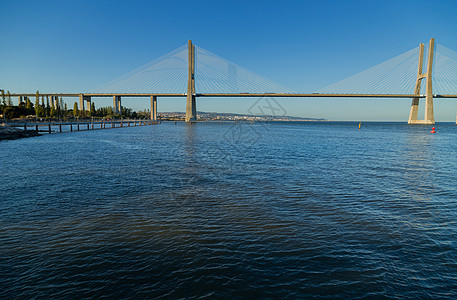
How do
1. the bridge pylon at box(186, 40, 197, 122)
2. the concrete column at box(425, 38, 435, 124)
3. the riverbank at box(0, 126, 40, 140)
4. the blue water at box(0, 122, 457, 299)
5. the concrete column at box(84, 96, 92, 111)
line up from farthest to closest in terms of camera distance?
the concrete column at box(84, 96, 92, 111), the bridge pylon at box(186, 40, 197, 122), the concrete column at box(425, 38, 435, 124), the riverbank at box(0, 126, 40, 140), the blue water at box(0, 122, 457, 299)

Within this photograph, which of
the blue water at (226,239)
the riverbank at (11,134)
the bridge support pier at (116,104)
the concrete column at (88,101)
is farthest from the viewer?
the concrete column at (88,101)

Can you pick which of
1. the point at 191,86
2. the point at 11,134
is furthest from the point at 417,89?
the point at 11,134

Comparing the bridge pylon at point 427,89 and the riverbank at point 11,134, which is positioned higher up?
the bridge pylon at point 427,89

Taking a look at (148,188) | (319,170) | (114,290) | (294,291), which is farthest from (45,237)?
(319,170)

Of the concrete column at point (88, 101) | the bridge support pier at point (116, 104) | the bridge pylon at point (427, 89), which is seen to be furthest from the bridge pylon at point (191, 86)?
the bridge pylon at point (427, 89)

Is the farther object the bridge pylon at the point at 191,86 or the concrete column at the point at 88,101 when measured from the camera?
the concrete column at the point at 88,101

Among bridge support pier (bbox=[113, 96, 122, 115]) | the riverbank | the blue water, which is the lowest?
the blue water

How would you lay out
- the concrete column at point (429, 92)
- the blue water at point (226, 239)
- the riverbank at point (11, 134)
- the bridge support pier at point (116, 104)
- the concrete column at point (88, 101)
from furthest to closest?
the concrete column at point (88, 101) < the bridge support pier at point (116, 104) < the concrete column at point (429, 92) < the riverbank at point (11, 134) < the blue water at point (226, 239)

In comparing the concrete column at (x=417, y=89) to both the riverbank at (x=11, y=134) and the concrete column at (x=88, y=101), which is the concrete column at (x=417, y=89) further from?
the concrete column at (x=88, y=101)

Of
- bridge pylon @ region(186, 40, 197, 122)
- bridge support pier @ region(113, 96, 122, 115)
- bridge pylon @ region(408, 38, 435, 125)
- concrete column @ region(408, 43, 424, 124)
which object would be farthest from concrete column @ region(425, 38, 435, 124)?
bridge support pier @ region(113, 96, 122, 115)

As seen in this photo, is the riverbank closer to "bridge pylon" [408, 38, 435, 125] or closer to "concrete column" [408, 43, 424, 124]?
"bridge pylon" [408, 38, 435, 125]

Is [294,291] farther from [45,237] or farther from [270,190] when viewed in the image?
[270,190]

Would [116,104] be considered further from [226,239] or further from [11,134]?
[226,239]

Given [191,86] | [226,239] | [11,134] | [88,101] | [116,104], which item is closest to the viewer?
[226,239]
